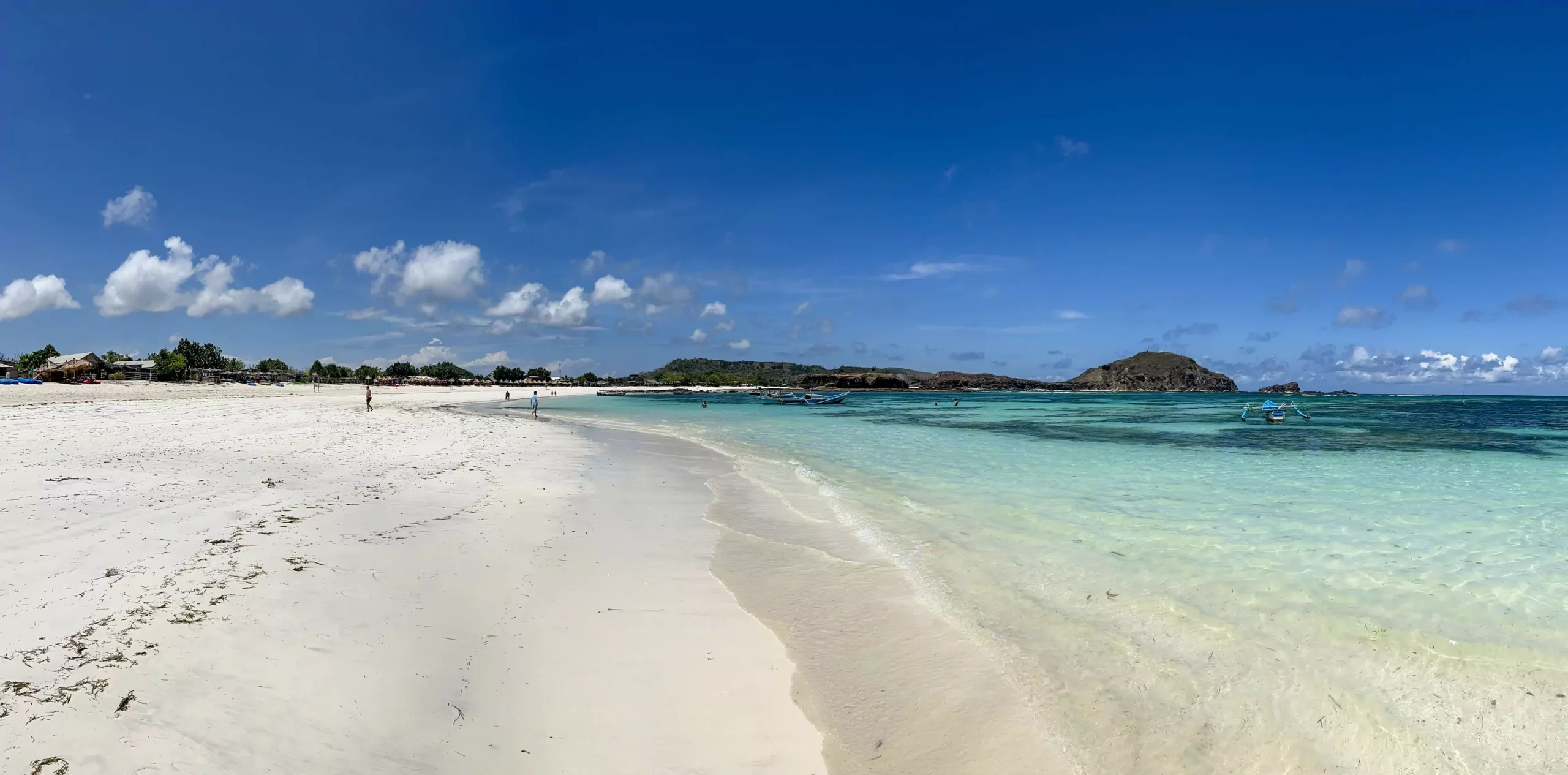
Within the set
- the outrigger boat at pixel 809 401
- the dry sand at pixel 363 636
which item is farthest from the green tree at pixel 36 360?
the dry sand at pixel 363 636

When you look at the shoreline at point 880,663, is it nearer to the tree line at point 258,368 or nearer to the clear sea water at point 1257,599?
the clear sea water at point 1257,599

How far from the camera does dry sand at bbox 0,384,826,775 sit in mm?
3219

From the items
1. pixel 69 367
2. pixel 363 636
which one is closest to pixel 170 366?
pixel 69 367

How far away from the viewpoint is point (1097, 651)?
5223 millimetres

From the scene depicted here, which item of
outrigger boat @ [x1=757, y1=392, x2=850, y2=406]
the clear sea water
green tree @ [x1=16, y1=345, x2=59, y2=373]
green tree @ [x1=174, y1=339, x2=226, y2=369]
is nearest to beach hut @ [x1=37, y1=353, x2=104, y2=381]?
green tree @ [x1=16, y1=345, x2=59, y2=373]

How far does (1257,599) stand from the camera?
6.41 meters

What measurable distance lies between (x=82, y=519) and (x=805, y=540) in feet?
25.9

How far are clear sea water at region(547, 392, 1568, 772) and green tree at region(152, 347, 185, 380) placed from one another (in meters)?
96.9

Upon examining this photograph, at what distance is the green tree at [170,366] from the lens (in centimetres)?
7806

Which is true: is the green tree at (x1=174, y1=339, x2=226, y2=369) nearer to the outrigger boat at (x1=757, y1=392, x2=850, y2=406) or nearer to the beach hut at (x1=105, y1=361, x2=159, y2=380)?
the beach hut at (x1=105, y1=361, x2=159, y2=380)

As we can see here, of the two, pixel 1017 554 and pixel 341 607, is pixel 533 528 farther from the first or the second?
pixel 1017 554

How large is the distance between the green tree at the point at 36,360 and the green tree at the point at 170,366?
27.8ft

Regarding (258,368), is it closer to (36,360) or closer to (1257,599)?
(36,360)

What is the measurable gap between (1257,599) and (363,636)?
7941 mm
